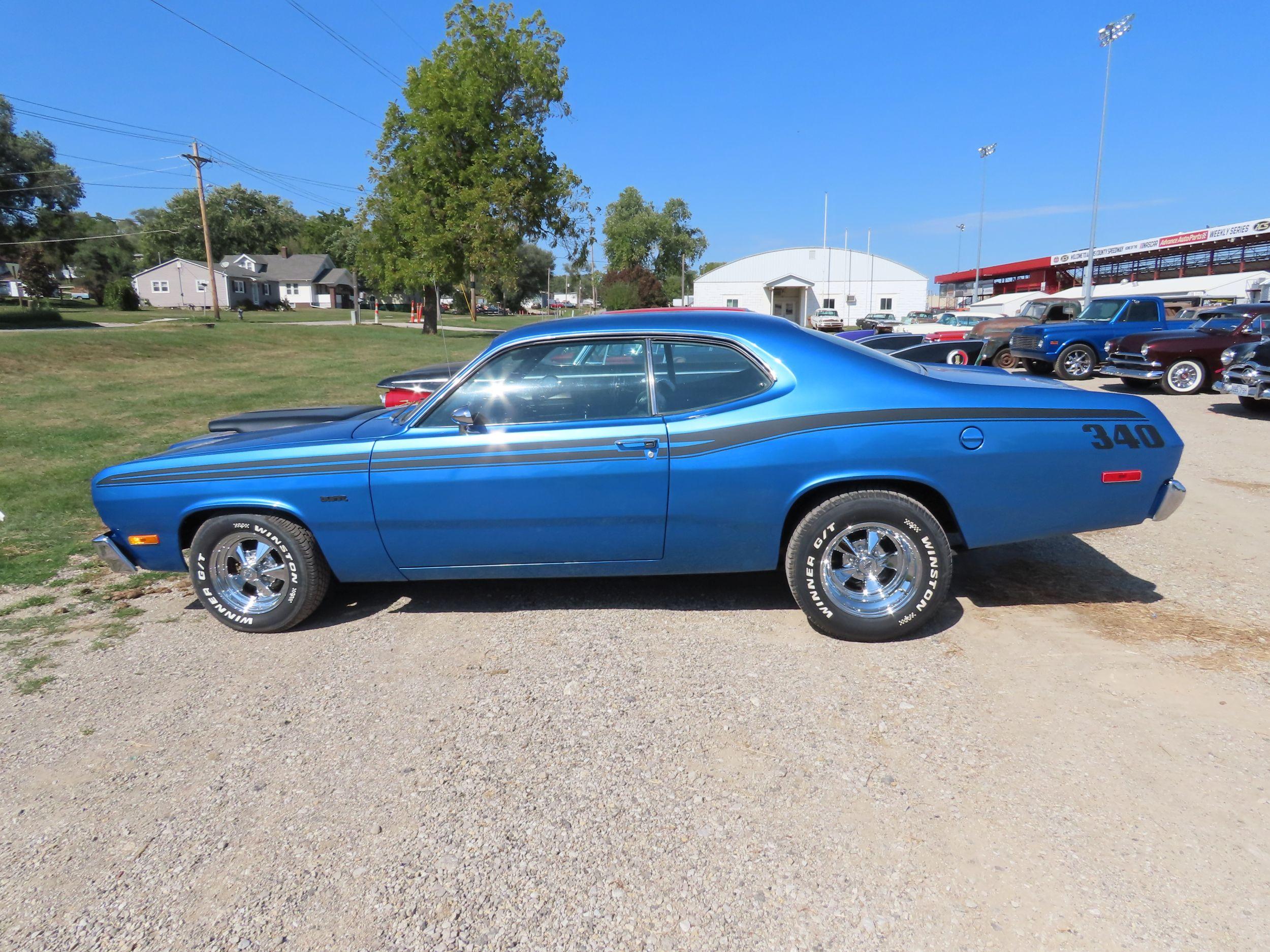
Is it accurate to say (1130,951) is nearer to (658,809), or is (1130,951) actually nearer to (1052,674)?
(658,809)

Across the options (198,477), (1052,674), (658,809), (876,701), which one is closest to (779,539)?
(876,701)

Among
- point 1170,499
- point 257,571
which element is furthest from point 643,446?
point 1170,499

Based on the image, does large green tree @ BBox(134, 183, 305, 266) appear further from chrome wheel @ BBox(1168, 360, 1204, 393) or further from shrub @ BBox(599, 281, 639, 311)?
chrome wheel @ BBox(1168, 360, 1204, 393)

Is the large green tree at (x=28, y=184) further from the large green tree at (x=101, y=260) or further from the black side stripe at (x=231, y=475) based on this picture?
the black side stripe at (x=231, y=475)

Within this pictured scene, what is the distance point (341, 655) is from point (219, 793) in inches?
43.1

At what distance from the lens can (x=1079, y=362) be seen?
16.3 metres

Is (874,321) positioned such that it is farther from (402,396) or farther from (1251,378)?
(402,396)

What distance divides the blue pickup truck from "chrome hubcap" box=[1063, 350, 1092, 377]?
0.03 feet

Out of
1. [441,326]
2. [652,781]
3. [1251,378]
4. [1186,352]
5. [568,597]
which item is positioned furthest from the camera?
[1186,352]

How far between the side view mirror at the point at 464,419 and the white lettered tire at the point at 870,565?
166 cm

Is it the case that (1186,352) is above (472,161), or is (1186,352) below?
below

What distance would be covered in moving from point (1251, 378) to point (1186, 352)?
10.3ft

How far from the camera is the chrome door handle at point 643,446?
3699 millimetres

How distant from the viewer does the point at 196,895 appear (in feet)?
7.50
